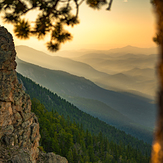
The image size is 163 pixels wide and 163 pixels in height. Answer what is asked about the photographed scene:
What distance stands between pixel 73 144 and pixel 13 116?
69.3 meters

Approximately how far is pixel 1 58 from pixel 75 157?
67.1 m

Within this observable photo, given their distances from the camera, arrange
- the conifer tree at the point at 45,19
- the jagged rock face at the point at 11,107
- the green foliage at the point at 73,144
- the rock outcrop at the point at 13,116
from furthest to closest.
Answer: the green foliage at the point at 73,144, the jagged rock face at the point at 11,107, the rock outcrop at the point at 13,116, the conifer tree at the point at 45,19

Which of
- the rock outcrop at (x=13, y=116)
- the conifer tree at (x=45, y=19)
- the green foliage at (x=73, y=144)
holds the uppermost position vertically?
the conifer tree at (x=45, y=19)

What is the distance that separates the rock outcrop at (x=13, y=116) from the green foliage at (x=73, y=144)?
4327cm

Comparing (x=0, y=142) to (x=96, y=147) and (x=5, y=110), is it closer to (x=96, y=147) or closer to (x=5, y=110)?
(x=5, y=110)

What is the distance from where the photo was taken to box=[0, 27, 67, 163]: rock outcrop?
35969 millimetres

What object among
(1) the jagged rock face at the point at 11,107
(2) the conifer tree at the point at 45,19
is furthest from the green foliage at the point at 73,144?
(2) the conifer tree at the point at 45,19

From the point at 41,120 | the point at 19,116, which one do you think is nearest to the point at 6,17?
the point at 19,116

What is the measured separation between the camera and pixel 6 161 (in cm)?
2903

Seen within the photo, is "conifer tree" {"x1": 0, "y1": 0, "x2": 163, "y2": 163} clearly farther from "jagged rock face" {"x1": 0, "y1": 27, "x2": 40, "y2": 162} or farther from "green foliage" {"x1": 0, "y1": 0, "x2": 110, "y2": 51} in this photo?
"jagged rock face" {"x1": 0, "y1": 27, "x2": 40, "y2": 162}

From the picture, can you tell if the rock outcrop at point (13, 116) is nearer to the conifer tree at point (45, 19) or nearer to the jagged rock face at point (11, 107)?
the jagged rock face at point (11, 107)

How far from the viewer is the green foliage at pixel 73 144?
92.4 m

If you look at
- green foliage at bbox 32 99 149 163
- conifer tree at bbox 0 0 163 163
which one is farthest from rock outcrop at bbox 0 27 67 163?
green foliage at bbox 32 99 149 163

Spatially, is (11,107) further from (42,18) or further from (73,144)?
(73,144)
